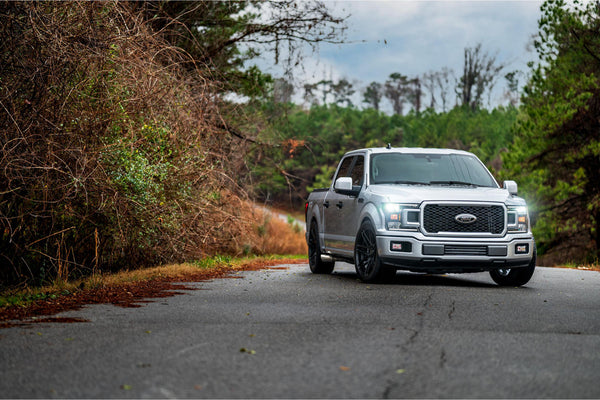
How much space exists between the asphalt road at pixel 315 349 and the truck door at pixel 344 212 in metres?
2.53

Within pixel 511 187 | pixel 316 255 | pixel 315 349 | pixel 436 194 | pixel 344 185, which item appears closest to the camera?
pixel 315 349

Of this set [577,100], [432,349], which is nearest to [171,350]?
[432,349]

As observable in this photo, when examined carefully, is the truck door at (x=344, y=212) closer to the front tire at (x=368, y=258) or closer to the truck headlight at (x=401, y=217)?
the front tire at (x=368, y=258)

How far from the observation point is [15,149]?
1135cm

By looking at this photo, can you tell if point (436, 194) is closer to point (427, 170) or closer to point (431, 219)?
point (431, 219)

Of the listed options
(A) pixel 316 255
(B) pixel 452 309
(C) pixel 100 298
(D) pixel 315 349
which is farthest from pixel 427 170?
(D) pixel 315 349

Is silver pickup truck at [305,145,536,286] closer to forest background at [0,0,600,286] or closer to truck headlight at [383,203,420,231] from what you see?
truck headlight at [383,203,420,231]

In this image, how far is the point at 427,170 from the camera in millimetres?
13234

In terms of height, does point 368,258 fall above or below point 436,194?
below

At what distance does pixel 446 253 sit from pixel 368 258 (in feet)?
4.35

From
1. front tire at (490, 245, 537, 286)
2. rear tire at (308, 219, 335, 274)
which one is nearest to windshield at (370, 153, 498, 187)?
front tire at (490, 245, 537, 286)

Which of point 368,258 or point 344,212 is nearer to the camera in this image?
point 368,258

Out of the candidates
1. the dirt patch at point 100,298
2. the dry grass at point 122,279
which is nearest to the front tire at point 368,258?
the dirt patch at point 100,298

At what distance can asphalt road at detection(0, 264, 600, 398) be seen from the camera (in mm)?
5410
